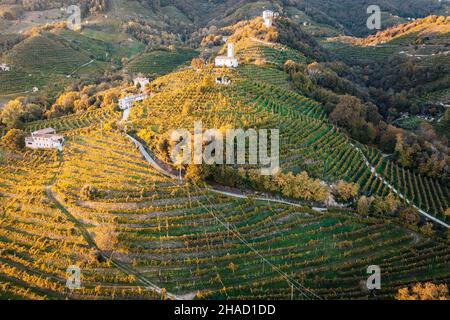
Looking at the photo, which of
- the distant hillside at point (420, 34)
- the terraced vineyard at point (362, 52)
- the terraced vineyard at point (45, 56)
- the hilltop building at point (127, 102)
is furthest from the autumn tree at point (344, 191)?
the distant hillside at point (420, 34)

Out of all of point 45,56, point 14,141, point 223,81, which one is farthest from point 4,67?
point 223,81

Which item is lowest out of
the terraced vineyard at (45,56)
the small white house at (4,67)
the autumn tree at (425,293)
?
the autumn tree at (425,293)

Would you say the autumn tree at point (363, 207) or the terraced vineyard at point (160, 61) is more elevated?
the terraced vineyard at point (160, 61)

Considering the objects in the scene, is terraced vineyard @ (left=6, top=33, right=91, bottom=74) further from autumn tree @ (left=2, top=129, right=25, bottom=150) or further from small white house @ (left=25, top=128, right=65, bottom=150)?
small white house @ (left=25, top=128, right=65, bottom=150)

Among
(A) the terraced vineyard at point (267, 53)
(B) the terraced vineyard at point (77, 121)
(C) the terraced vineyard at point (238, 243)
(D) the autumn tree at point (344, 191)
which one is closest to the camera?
(C) the terraced vineyard at point (238, 243)

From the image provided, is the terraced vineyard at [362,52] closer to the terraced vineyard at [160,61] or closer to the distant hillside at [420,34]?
the distant hillside at [420,34]

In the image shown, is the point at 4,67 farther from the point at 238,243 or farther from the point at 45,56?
the point at 238,243

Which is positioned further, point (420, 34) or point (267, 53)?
point (420, 34)

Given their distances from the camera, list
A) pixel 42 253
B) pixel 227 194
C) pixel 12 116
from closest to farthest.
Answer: pixel 42 253 → pixel 227 194 → pixel 12 116

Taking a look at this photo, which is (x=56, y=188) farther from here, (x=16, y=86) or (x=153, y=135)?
(x=16, y=86)
